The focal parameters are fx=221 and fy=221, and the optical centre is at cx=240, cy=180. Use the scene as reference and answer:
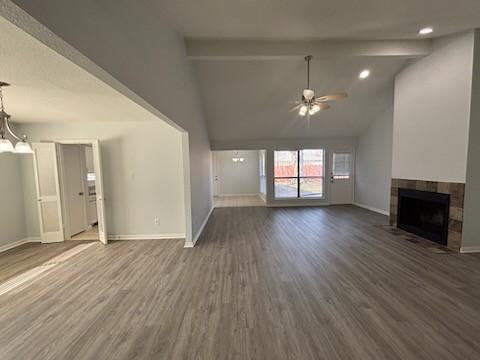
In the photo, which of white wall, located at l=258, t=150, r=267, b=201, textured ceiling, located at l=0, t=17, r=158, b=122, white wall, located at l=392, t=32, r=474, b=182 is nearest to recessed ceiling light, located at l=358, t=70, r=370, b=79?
white wall, located at l=392, t=32, r=474, b=182

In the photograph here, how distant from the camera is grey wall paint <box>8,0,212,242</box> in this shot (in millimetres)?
1109

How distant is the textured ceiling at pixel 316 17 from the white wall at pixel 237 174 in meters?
7.70

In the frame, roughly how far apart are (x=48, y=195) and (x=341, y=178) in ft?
27.4

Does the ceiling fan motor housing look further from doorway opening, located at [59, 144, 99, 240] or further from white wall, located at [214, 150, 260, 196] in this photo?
white wall, located at [214, 150, 260, 196]

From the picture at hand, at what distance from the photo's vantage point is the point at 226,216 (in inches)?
262

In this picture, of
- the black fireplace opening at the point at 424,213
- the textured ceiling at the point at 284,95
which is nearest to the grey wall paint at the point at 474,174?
the black fireplace opening at the point at 424,213

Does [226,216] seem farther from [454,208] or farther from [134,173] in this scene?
[454,208]

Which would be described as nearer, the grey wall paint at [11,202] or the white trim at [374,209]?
the grey wall paint at [11,202]

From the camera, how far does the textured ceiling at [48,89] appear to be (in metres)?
1.69

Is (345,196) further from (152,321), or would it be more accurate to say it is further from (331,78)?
(152,321)

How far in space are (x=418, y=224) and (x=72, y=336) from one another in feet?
18.9

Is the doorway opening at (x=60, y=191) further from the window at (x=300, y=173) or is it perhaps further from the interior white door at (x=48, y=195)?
the window at (x=300, y=173)

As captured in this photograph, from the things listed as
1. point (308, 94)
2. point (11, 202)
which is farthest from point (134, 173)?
point (308, 94)

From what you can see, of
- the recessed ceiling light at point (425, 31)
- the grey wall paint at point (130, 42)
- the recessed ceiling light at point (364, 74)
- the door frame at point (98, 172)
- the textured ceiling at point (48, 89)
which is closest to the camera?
the grey wall paint at point (130, 42)
